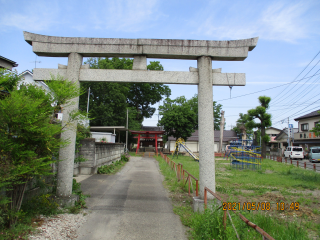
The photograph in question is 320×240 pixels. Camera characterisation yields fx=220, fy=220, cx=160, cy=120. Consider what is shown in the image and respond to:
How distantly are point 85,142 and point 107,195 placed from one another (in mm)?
5210

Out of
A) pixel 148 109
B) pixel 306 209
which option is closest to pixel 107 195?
pixel 306 209

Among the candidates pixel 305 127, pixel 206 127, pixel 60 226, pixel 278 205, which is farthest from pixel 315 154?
pixel 60 226

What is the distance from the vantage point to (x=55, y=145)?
445 centimetres

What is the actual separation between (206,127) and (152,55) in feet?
8.71

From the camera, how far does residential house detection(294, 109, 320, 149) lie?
34500 mm

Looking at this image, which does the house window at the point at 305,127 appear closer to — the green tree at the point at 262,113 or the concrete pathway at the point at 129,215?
the green tree at the point at 262,113

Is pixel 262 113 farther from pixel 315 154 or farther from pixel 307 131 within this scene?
pixel 307 131

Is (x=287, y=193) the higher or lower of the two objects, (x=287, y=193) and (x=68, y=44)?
the lower

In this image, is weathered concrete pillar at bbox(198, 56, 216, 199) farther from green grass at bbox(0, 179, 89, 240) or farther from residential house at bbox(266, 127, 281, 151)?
residential house at bbox(266, 127, 281, 151)

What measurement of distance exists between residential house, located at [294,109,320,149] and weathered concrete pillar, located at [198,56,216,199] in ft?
116

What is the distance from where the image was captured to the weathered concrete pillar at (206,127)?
6082mm

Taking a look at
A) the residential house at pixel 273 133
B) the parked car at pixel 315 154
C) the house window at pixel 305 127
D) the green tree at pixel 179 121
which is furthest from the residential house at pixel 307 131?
the green tree at pixel 179 121

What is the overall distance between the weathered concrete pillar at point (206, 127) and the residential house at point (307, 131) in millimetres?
35424

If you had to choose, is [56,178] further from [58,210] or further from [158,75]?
[158,75]
